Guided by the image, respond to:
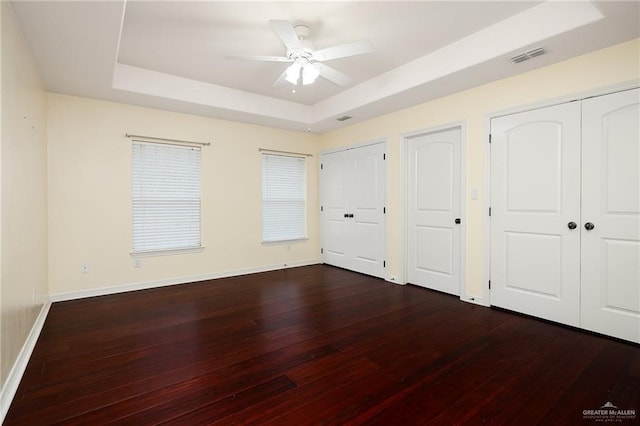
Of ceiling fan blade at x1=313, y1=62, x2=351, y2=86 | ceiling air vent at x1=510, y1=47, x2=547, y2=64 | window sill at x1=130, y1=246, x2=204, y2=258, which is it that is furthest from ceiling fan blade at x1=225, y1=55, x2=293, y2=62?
window sill at x1=130, y1=246, x2=204, y2=258

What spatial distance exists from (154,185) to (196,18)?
2.40m

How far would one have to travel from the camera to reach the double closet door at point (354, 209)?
473cm

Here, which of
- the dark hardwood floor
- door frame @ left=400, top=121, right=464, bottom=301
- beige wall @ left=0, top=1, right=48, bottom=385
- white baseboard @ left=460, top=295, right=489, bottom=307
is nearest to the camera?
→ the dark hardwood floor

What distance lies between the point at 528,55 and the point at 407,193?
2038 millimetres

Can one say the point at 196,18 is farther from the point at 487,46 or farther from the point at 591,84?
the point at 591,84

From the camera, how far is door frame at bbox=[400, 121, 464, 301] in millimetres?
3643

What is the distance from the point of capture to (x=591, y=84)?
8.86 ft

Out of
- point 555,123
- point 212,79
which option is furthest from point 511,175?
point 212,79

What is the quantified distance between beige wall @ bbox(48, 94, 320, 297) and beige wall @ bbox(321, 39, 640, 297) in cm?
199

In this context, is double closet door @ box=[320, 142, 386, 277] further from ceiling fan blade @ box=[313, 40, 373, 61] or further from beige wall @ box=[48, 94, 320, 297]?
ceiling fan blade @ box=[313, 40, 373, 61]

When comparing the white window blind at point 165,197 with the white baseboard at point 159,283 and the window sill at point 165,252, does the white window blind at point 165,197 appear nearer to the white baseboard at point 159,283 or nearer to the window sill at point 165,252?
the window sill at point 165,252

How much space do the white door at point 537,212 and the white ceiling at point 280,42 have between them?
24.6 inches

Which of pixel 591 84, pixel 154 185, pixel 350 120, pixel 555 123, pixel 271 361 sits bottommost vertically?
pixel 271 361

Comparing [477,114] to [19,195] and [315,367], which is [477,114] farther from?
[19,195]
